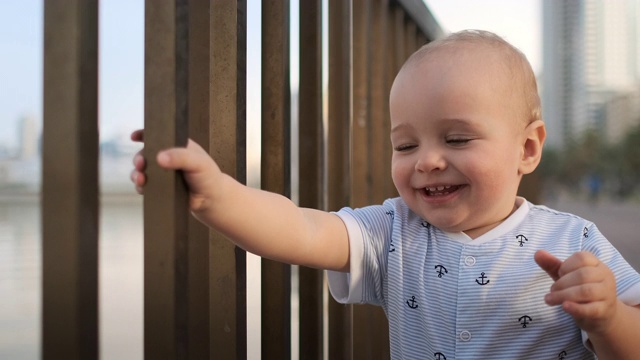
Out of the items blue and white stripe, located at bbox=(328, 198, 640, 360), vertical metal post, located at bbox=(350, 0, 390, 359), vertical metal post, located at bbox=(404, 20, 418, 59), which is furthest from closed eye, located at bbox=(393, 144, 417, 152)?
vertical metal post, located at bbox=(404, 20, 418, 59)

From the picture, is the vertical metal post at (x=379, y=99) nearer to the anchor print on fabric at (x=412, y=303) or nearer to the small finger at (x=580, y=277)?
the anchor print on fabric at (x=412, y=303)

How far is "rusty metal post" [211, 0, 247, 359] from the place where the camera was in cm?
105

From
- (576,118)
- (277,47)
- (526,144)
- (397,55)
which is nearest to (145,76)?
(277,47)

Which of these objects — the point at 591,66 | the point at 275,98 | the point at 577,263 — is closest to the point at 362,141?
the point at 275,98

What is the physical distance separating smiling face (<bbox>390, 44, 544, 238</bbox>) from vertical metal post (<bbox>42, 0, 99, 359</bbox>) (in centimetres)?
60

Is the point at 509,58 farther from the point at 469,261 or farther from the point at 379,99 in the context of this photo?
the point at 379,99

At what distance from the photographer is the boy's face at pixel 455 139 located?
1.17 m

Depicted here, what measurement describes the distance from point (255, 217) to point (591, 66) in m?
35.6

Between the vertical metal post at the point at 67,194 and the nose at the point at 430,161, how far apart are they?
592 millimetres

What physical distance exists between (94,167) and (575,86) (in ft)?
112

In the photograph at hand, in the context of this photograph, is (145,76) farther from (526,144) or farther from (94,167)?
(526,144)

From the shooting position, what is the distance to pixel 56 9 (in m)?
0.73

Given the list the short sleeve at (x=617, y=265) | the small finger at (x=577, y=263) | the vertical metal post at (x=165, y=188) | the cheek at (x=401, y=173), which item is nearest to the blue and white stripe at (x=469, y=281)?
the short sleeve at (x=617, y=265)

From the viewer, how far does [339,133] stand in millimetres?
1984
